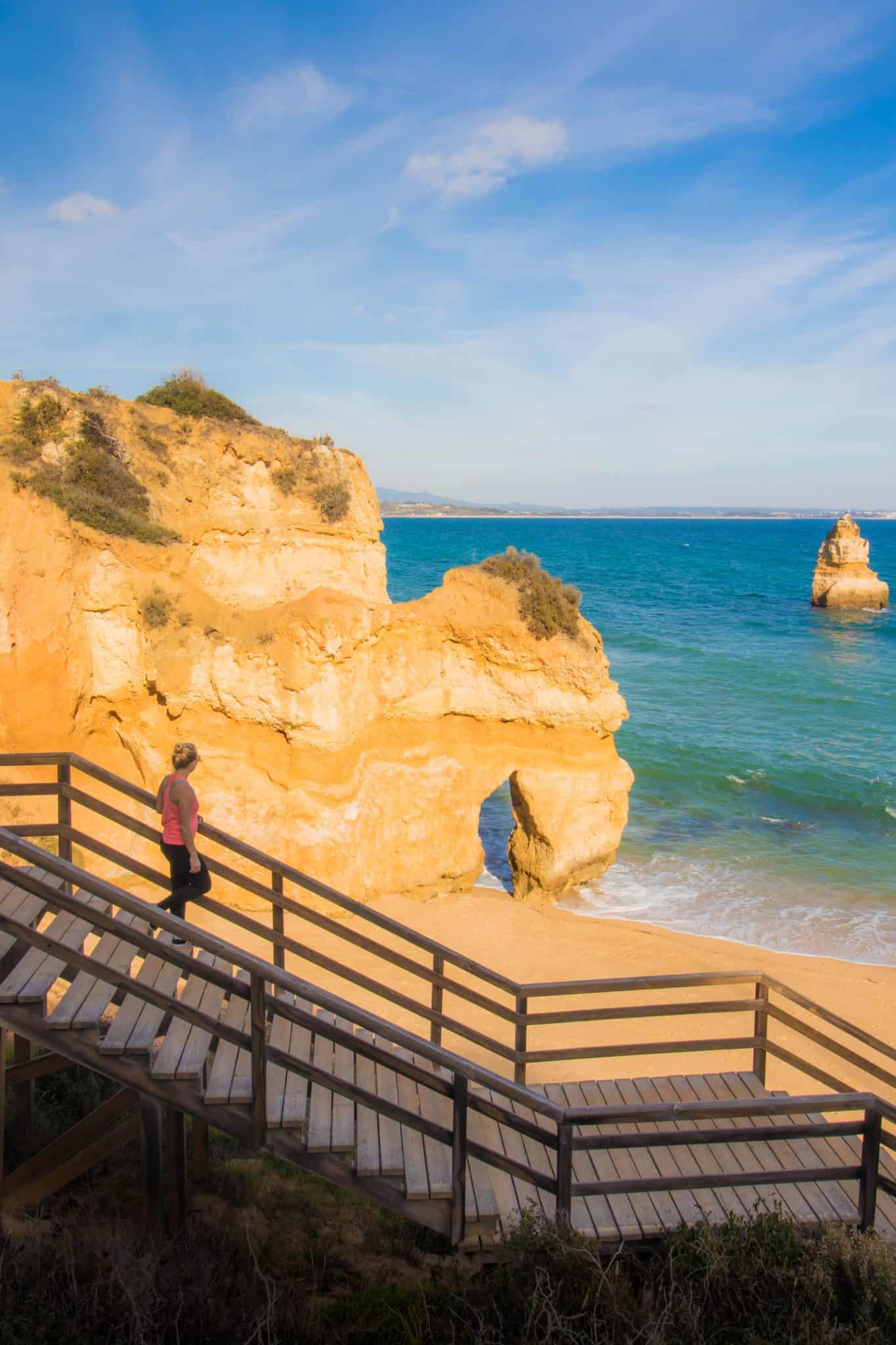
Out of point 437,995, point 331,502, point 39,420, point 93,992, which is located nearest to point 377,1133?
point 93,992

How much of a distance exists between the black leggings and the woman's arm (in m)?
0.06

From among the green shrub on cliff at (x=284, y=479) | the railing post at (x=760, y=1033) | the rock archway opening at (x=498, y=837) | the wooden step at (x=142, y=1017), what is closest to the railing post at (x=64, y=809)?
the wooden step at (x=142, y=1017)

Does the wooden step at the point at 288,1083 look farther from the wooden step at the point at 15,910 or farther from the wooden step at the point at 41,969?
the wooden step at the point at 15,910

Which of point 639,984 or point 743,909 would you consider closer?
point 639,984

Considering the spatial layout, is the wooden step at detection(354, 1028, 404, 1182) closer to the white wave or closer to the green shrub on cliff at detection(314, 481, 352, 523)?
the white wave

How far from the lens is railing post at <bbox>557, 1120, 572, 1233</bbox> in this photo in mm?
4867

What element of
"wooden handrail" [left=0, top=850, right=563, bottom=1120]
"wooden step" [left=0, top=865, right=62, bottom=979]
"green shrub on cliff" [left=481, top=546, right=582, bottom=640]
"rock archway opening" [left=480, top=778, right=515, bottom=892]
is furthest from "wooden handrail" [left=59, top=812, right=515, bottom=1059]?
"rock archway opening" [left=480, top=778, right=515, bottom=892]

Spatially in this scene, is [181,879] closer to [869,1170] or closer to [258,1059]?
[258,1059]

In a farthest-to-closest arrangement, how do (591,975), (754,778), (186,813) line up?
(754,778) < (591,975) < (186,813)

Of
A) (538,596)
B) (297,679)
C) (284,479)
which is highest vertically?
(284,479)

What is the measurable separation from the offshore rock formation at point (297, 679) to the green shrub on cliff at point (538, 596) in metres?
0.25

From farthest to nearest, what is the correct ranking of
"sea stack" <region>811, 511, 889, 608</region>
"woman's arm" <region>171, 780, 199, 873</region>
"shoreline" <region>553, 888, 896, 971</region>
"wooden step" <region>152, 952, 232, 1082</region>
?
"sea stack" <region>811, 511, 889, 608</region>, "shoreline" <region>553, 888, 896, 971</region>, "woman's arm" <region>171, 780, 199, 873</region>, "wooden step" <region>152, 952, 232, 1082</region>

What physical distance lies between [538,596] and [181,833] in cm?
1003

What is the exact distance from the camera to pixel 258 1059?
480 cm
